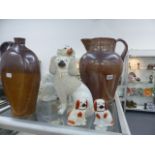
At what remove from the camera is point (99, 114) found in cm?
66

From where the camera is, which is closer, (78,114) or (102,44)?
(78,114)

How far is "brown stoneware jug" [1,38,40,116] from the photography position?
651 mm

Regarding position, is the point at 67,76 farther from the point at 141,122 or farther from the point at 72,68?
the point at 141,122

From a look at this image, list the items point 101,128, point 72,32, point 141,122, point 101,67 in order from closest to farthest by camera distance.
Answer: point 101,128 → point 101,67 → point 141,122 → point 72,32

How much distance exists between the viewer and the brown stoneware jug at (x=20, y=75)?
25.6 inches

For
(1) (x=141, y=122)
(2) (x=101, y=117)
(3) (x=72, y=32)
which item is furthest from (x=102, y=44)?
(3) (x=72, y=32)

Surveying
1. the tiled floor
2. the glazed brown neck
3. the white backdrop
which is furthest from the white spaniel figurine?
the white backdrop

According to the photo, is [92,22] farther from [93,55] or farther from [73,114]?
[73,114]

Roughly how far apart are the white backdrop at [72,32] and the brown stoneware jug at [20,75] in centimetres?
269

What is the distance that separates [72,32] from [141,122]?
2.33m

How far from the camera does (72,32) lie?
145 inches

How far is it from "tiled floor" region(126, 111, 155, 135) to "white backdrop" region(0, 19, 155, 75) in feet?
4.24

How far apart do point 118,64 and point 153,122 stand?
8.31 ft

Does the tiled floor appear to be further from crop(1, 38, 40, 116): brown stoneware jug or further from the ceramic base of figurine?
crop(1, 38, 40, 116): brown stoneware jug
